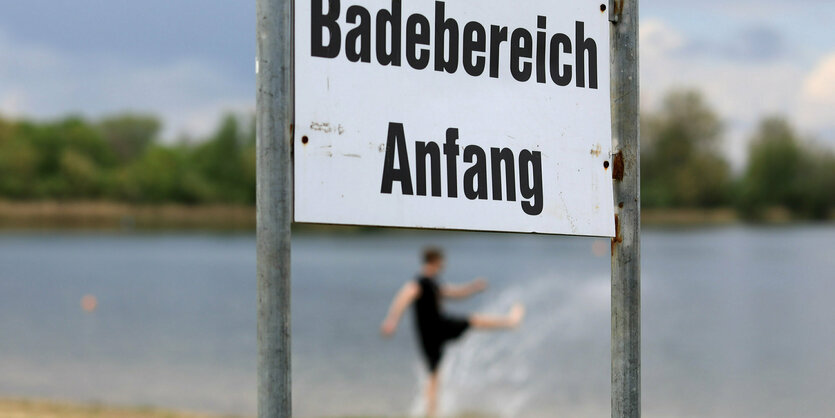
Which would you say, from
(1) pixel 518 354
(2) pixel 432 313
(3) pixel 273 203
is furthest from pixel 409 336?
(3) pixel 273 203

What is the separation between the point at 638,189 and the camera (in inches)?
126

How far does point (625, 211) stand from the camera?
3.17 metres

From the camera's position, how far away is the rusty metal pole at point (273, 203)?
257 centimetres

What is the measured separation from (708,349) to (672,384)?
26.7ft

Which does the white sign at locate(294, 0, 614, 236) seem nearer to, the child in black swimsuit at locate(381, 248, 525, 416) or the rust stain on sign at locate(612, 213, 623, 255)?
the rust stain on sign at locate(612, 213, 623, 255)

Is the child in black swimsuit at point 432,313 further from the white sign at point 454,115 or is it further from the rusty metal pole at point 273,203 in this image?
the rusty metal pole at point 273,203

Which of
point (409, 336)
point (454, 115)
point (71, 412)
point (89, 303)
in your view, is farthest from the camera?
point (89, 303)

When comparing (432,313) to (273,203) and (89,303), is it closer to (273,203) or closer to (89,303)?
(273,203)

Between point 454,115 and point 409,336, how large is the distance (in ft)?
90.0

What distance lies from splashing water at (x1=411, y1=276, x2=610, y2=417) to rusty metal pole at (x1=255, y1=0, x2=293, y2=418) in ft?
38.4

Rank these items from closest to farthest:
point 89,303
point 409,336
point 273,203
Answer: point 273,203
point 409,336
point 89,303

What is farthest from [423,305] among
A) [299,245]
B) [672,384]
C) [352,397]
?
[299,245]

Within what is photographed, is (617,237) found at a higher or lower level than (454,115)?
lower

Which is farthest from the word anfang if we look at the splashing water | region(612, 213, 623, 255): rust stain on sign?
the splashing water
